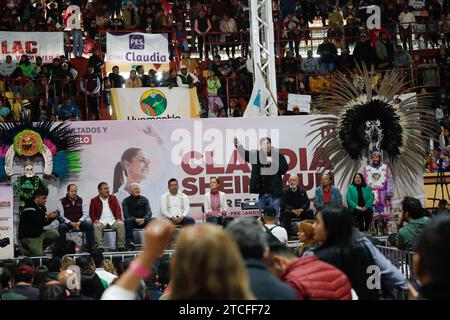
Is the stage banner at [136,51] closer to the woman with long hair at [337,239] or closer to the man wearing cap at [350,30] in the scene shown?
the man wearing cap at [350,30]

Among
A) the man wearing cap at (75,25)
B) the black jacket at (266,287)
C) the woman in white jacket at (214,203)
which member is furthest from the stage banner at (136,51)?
the black jacket at (266,287)

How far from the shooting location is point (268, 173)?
15086 mm

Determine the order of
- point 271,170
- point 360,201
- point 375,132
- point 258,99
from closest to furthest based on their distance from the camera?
1. point 360,201
2. point 271,170
3. point 375,132
4. point 258,99

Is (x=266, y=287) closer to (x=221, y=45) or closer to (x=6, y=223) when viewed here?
(x=6, y=223)

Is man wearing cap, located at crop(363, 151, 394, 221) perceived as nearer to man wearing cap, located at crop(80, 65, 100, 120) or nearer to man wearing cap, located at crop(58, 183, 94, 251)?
man wearing cap, located at crop(58, 183, 94, 251)

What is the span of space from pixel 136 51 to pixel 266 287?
55.9 ft

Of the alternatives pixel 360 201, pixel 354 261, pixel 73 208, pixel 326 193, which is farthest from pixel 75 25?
pixel 354 261

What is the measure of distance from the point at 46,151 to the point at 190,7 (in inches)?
419

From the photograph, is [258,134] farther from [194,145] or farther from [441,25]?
[441,25]

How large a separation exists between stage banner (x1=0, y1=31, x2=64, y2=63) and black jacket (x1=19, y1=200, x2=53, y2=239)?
7730 mm

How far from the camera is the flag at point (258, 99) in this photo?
1623 cm

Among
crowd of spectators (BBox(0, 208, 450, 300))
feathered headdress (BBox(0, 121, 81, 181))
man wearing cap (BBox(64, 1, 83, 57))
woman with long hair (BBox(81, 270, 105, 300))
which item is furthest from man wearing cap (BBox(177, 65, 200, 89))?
crowd of spectators (BBox(0, 208, 450, 300))

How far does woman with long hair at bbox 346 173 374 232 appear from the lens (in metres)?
14.8

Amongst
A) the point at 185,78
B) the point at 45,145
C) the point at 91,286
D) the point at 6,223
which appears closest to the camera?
the point at 91,286
